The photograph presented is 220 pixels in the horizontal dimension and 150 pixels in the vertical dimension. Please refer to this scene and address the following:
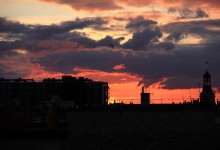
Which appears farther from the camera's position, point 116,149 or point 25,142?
point 116,149

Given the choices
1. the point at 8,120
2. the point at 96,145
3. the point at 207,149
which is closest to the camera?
the point at 8,120

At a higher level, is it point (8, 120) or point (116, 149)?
point (8, 120)

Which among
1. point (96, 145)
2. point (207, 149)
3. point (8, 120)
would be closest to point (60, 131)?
point (8, 120)

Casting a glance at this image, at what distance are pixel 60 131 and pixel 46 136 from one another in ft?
1.85

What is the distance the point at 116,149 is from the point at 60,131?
284 ft

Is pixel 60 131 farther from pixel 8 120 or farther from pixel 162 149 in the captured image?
pixel 162 149

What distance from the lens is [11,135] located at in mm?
17688

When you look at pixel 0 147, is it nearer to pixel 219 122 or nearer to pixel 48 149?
pixel 48 149

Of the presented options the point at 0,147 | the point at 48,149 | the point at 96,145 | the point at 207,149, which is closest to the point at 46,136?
the point at 48,149

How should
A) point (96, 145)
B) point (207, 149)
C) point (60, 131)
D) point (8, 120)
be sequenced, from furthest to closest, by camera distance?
point (96, 145), point (207, 149), point (8, 120), point (60, 131)

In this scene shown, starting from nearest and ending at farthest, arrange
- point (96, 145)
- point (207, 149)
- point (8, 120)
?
point (8, 120), point (207, 149), point (96, 145)

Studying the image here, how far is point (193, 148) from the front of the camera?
102 m

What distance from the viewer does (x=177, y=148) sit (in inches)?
4208

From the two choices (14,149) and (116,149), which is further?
(116,149)
